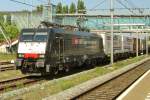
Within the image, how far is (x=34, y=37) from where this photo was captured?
27250 millimetres

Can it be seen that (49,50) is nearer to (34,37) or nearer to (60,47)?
(34,37)

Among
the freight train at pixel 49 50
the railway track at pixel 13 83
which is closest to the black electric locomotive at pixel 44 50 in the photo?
the freight train at pixel 49 50

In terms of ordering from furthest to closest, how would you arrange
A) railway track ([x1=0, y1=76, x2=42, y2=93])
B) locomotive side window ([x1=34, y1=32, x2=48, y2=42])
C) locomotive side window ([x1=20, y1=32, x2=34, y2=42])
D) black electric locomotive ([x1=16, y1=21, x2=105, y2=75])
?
locomotive side window ([x1=20, y1=32, x2=34, y2=42]), locomotive side window ([x1=34, y1=32, x2=48, y2=42]), black electric locomotive ([x1=16, y1=21, x2=105, y2=75]), railway track ([x1=0, y1=76, x2=42, y2=93])

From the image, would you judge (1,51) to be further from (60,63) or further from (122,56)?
(60,63)

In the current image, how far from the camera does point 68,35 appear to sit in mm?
30469

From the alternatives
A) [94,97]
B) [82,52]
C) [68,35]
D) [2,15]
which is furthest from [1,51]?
[94,97]

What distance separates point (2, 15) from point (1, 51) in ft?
107

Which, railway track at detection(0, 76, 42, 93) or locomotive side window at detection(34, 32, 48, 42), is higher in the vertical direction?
locomotive side window at detection(34, 32, 48, 42)

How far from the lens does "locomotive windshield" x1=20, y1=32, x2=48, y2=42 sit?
26.8 metres

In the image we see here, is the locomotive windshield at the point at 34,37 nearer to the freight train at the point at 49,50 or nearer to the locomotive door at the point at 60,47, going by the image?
the freight train at the point at 49,50

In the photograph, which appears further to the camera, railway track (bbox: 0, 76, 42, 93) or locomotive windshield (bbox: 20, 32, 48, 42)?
locomotive windshield (bbox: 20, 32, 48, 42)

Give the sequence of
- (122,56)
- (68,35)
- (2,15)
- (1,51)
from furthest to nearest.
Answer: (2,15), (1,51), (122,56), (68,35)

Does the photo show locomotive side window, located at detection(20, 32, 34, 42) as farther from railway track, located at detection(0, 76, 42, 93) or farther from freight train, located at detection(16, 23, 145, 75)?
railway track, located at detection(0, 76, 42, 93)

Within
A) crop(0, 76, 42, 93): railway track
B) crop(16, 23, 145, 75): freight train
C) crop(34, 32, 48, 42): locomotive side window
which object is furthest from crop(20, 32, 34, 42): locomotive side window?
crop(0, 76, 42, 93): railway track
